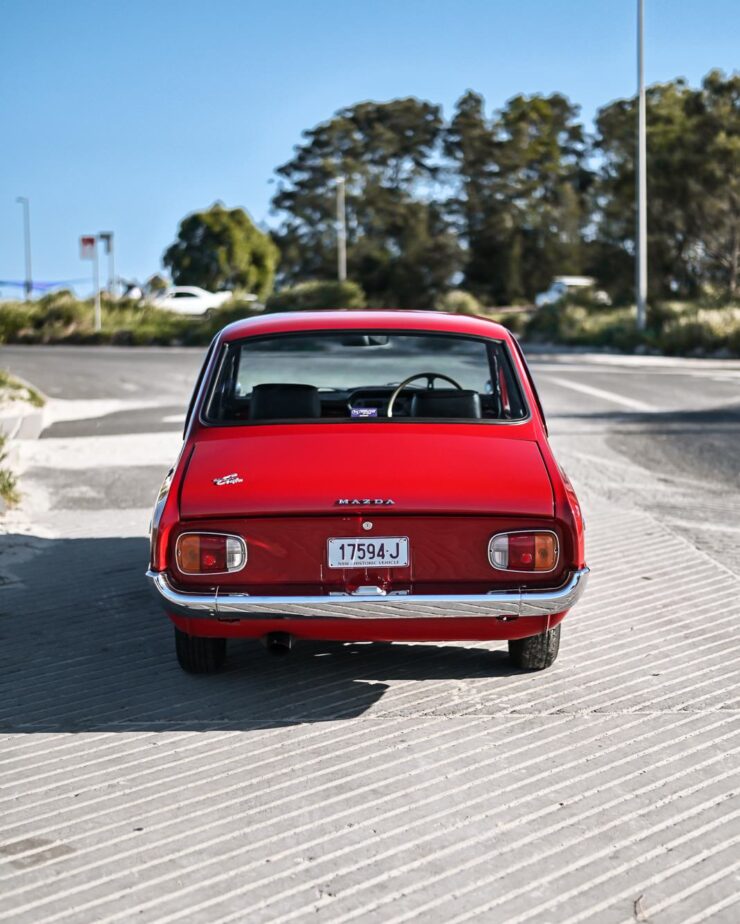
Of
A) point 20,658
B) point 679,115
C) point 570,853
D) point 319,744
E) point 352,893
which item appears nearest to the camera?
point 352,893

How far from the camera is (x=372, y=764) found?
435 cm

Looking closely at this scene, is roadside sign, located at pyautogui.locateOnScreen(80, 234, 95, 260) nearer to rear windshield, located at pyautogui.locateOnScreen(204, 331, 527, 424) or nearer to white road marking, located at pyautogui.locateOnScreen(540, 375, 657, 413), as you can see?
white road marking, located at pyautogui.locateOnScreen(540, 375, 657, 413)

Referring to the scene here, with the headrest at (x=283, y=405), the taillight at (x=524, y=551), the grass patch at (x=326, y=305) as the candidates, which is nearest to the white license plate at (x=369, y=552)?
the taillight at (x=524, y=551)

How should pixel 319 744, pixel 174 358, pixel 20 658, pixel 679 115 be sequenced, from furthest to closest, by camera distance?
1. pixel 679 115
2. pixel 174 358
3. pixel 20 658
4. pixel 319 744

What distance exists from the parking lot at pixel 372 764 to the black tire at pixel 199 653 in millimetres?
71

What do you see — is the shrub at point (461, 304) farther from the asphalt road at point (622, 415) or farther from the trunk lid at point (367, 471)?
the trunk lid at point (367, 471)

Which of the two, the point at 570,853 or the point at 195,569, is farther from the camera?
the point at 195,569

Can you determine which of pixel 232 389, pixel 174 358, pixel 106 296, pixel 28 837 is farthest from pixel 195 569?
pixel 106 296

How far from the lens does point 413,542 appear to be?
4.77m

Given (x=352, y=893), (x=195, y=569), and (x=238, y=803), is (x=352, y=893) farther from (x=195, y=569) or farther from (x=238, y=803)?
(x=195, y=569)

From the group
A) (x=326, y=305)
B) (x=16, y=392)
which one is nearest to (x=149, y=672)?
(x=16, y=392)

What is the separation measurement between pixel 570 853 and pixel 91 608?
3.46 meters

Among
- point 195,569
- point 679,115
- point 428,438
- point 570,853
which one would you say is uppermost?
point 679,115

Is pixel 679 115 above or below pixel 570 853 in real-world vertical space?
above
